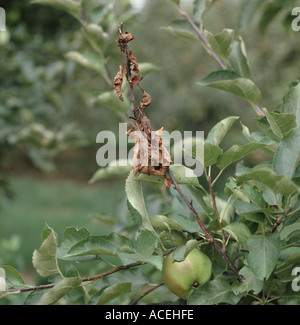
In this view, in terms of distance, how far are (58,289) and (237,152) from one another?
0.36 m

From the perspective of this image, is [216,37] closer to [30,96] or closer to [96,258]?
[96,258]

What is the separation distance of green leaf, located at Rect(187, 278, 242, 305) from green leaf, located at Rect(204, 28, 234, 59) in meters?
0.52

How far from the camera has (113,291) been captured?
752 millimetres

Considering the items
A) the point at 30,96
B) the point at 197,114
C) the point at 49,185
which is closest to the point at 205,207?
the point at 30,96

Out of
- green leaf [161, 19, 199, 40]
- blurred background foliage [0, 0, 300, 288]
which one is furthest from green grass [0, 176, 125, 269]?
green leaf [161, 19, 199, 40]

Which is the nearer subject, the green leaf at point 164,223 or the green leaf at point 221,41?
the green leaf at point 164,223

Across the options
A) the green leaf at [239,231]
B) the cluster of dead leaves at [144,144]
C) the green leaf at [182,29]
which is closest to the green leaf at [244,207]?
the green leaf at [239,231]

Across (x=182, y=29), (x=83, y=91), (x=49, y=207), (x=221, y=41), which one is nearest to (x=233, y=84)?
(x=221, y=41)

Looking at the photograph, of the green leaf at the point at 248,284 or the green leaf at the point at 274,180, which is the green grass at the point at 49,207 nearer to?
the green leaf at the point at 248,284

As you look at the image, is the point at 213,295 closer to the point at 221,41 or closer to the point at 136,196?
the point at 136,196

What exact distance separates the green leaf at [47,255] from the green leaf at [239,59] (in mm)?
571

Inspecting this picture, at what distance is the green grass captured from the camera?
575 cm

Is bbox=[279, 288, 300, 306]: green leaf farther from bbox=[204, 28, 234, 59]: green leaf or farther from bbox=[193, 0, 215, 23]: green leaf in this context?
bbox=[193, 0, 215, 23]: green leaf

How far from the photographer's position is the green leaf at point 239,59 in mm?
979
